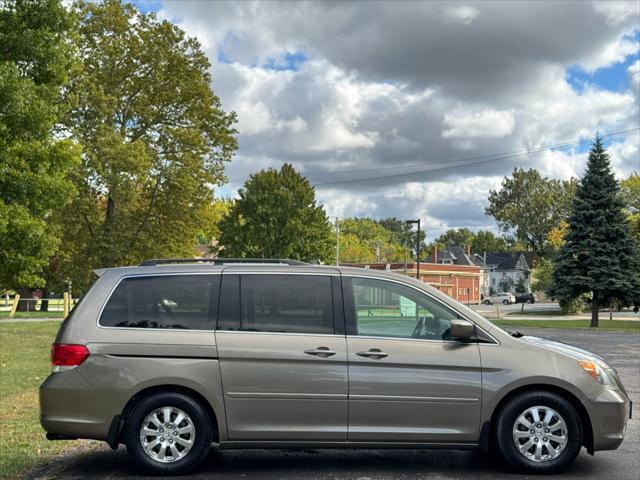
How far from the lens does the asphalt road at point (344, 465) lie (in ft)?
19.4

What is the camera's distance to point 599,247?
121 ft

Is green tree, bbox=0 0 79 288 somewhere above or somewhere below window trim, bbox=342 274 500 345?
above

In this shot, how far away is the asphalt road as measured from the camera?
19.4ft

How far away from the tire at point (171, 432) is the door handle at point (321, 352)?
3.42 feet

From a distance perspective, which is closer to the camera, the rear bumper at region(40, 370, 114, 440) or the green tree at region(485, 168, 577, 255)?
the rear bumper at region(40, 370, 114, 440)

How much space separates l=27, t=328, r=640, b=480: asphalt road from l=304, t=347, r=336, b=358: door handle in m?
1.02

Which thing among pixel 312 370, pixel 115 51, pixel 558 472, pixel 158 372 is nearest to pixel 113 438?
pixel 158 372

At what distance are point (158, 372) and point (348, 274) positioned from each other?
1869 mm

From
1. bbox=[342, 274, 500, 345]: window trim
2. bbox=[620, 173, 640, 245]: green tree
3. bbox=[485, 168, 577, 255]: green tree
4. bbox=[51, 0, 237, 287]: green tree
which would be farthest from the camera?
bbox=[485, 168, 577, 255]: green tree

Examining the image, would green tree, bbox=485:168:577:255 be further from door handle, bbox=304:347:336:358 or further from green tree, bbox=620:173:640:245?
door handle, bbox=304:347:336:358

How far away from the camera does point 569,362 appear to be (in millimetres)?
6020

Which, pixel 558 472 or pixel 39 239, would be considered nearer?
pixel 558 472

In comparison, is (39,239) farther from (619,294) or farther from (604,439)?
(619,294)

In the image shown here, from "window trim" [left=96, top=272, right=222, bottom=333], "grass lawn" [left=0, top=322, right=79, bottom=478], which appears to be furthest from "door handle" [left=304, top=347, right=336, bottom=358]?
"grass lawn" [left=0, top=322, right=79, bottom=478]
